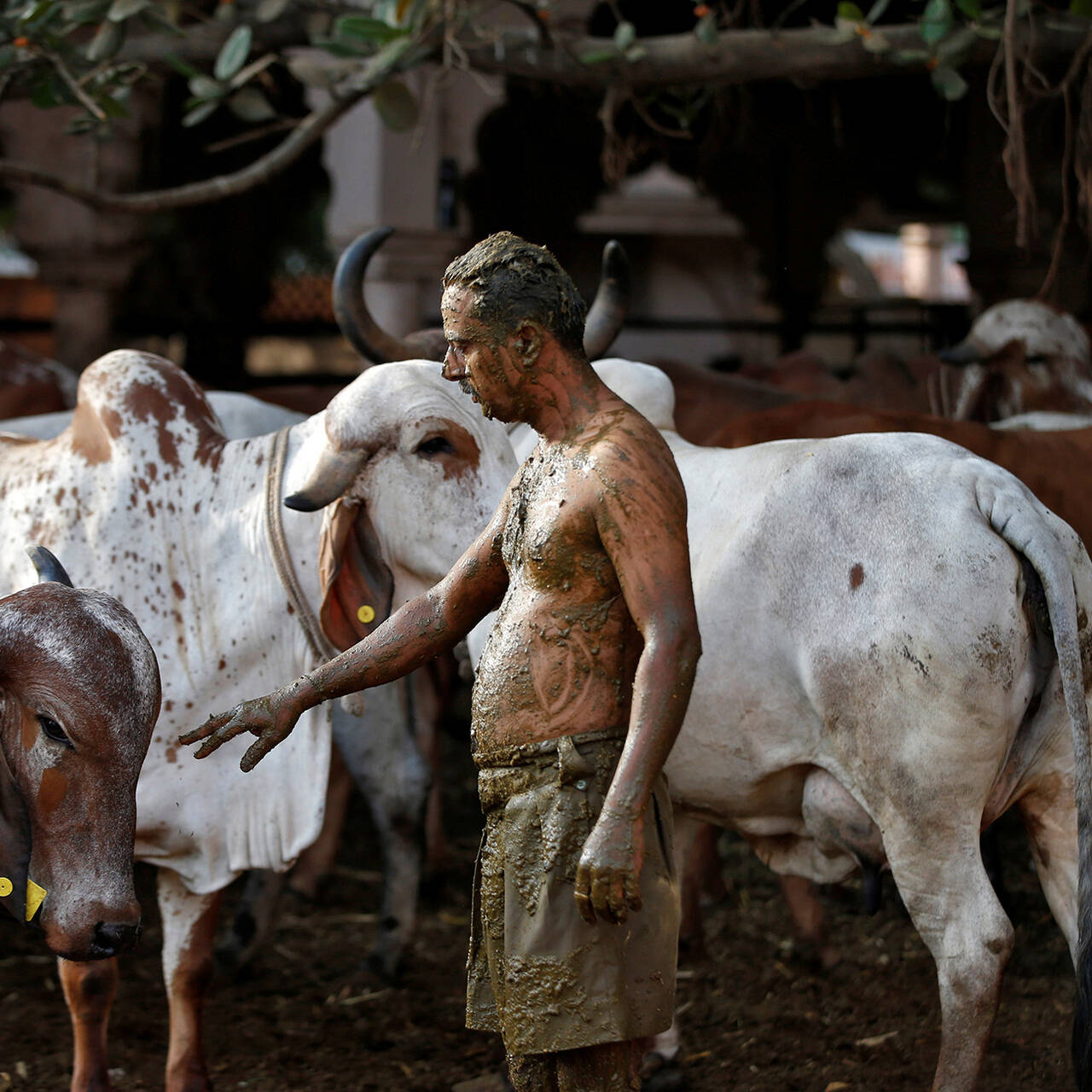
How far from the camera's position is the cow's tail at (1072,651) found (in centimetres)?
273

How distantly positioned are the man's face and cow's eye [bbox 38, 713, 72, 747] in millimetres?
865

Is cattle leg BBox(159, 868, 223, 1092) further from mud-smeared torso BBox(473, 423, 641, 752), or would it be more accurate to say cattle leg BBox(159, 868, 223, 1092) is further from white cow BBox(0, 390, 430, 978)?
mud-smeared torso BBox(473, 423, 641, 752)

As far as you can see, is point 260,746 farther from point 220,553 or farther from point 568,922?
point 220,553

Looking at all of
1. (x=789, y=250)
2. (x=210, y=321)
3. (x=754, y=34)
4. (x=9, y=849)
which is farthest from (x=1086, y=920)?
(x=789, y=250)

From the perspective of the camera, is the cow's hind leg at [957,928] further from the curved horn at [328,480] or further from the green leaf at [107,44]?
the green leaf at [107,44]

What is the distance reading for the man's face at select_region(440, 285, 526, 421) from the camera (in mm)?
2275

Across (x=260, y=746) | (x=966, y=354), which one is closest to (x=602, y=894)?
(x=260, y=746)

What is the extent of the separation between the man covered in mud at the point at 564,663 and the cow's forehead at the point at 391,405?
2.86 feet

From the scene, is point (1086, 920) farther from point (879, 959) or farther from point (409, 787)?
point (409, 787)

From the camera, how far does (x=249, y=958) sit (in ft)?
14.4

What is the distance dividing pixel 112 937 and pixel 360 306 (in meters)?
1.90

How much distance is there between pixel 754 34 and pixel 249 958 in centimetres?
325

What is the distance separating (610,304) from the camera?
3992 millimetres

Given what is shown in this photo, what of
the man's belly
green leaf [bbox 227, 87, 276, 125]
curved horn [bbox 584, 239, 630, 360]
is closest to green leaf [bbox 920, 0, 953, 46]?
curved horn [bbox 584, 239, 630, 360]
